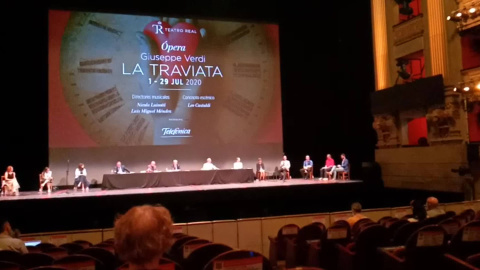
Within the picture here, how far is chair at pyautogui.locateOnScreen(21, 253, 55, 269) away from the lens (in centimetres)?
293

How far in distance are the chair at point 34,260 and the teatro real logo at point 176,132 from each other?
1069 centimetres

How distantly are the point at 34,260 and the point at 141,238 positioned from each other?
1791 mm

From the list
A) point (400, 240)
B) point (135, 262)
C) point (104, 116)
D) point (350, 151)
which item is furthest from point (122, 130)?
point (135, 262)

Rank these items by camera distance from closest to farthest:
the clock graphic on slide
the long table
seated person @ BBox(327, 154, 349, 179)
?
the long table
the clock graphic on slide
seated person @ BBox(327, 154, 349, 179)

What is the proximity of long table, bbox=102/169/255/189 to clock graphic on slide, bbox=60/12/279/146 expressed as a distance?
1.55 metres

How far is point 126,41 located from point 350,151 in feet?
28.3

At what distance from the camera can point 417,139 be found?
13688mm

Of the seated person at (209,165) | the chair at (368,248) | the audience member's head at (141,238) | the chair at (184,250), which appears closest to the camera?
the audience member's head at (141,238)

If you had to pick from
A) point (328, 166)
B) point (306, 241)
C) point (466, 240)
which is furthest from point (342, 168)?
point (466, 240)

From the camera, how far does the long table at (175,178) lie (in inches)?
468

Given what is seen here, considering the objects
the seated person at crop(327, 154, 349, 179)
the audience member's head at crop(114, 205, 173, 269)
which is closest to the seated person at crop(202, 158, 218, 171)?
the seated person at crop(327, 154, 349, 179)

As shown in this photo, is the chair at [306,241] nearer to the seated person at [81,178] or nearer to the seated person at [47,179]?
the seated person at [81,178]

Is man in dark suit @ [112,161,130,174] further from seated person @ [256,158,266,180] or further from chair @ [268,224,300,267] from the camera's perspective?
chair @ [268,224,300,267]

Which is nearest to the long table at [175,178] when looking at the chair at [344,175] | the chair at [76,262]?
the chair at [344,175]
